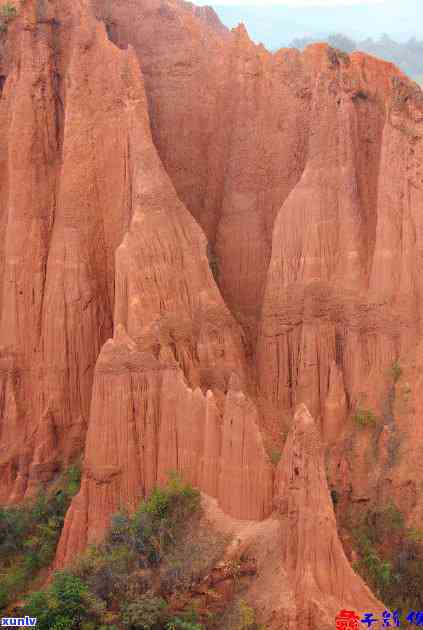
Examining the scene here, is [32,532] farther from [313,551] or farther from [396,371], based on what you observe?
[396,371]

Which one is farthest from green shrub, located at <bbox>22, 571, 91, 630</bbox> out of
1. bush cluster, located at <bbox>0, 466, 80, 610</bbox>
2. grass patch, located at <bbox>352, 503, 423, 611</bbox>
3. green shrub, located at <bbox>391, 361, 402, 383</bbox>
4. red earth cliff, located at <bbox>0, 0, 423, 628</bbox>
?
green shrub, located at <bbox>391, 361, 402, 383</bbox>

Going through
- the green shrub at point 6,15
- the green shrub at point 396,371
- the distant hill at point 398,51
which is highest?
the distant hill at point 398,51

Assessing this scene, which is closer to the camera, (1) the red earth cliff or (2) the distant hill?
(1) the red earth cliff

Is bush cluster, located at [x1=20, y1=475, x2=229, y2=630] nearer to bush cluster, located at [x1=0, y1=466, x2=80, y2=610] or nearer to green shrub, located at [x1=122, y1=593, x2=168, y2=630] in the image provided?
green shrub, located at [x1=122, y1=593, x2=168, y2=630]

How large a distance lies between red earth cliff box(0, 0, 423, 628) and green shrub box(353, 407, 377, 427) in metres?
0.13

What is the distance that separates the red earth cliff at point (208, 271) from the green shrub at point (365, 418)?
0.42 ft

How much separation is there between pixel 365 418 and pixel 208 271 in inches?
194

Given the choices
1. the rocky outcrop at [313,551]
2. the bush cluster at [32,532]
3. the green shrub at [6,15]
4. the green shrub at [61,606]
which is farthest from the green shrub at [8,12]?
the green shrub at [61,606]

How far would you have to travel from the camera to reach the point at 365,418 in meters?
16.1

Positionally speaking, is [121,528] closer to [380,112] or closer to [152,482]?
[152,482]

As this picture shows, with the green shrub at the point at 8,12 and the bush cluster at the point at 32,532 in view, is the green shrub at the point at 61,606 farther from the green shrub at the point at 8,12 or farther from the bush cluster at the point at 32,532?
the green shrub at the point at 8,12

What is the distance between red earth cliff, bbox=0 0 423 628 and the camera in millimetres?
15289

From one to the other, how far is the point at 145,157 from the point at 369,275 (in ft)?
19.5

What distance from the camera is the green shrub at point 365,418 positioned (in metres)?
16.0
